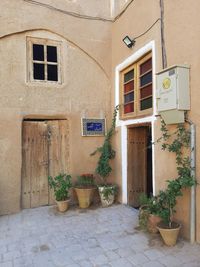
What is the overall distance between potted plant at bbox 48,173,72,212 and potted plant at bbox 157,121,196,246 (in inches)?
93.3

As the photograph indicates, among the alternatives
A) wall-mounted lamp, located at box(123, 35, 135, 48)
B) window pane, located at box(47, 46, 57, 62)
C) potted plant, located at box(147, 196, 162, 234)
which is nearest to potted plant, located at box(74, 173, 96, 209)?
potted plant, located at box(147, 196, 162, 234)

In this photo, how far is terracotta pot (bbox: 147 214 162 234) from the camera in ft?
14.3

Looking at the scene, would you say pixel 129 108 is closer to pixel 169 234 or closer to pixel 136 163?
pixel 136 163

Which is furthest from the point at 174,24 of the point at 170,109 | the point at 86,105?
the point at 86,105

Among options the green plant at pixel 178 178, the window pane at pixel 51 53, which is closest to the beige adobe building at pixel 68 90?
the window pane at pixel 51 53

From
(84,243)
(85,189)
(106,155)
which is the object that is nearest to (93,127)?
(106,155)

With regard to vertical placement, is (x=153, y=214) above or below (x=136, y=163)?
below

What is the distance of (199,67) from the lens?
398 cm

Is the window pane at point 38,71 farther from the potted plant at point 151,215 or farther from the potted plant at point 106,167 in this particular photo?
the potted plant at point 151,215

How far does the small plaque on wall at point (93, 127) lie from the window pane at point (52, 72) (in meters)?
1.30

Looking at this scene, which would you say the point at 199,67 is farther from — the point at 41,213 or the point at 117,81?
the point at 41,213

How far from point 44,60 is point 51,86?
0.69 meters

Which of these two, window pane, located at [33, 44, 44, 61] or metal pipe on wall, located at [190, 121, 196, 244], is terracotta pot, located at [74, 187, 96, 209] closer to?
metal pipe on wall, located at [190, 121, 196, 244]

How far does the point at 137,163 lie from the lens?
21.1 feet
